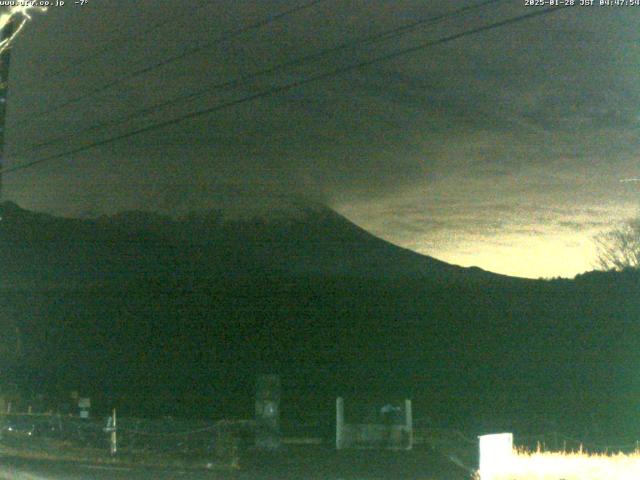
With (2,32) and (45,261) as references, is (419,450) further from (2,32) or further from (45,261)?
(45,261)

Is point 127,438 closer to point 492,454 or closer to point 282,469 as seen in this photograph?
point 282,469

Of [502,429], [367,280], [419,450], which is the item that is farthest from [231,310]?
[419,450]

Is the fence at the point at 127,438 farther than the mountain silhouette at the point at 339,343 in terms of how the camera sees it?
No

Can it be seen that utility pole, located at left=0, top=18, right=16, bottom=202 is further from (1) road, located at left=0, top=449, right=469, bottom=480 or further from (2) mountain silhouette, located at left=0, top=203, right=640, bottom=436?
(2) mountain silhouette, located at left=0, top=203, right=640, bottom=436

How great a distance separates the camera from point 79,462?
765 inches

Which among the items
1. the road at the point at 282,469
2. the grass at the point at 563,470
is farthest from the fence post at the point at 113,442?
the grass at the point at 563,470

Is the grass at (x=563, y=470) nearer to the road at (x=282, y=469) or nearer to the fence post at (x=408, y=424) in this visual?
the road at (x=282, y=469)

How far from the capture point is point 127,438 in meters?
21.1

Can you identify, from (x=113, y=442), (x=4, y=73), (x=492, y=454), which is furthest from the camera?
(x=113, y=442)

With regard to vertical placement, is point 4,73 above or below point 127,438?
above

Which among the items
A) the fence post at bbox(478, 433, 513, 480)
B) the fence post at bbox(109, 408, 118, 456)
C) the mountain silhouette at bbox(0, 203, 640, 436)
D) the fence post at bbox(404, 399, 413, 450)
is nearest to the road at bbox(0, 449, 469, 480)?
the fence post at bbox(478, 433, 513, 480)

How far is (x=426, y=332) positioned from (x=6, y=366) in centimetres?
4205

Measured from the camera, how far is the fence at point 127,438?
1945 centimetres

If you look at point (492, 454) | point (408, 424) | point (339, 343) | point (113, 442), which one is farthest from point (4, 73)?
point (339, 343)
